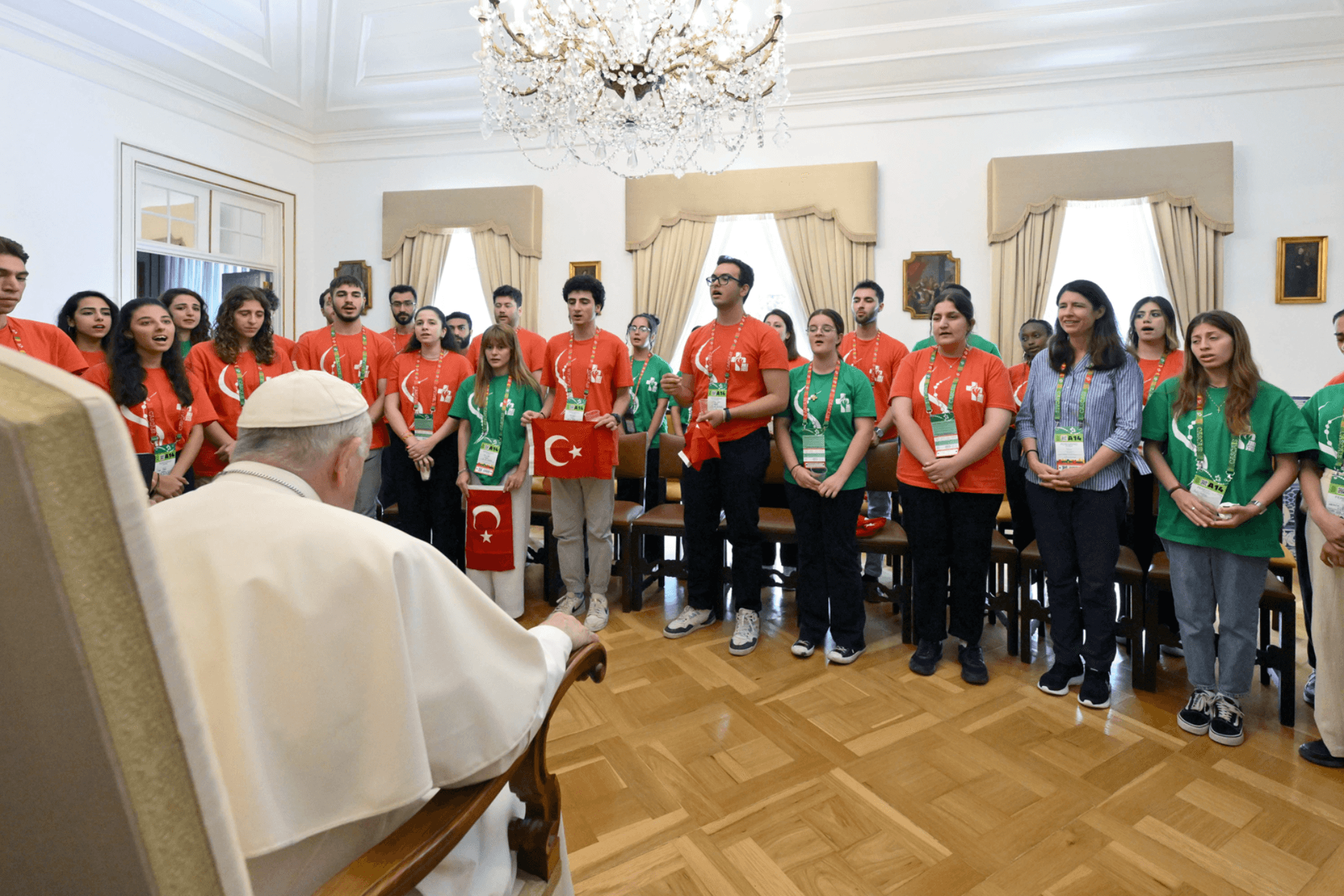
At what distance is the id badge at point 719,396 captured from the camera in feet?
11.3

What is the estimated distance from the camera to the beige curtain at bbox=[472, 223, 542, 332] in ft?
23.4

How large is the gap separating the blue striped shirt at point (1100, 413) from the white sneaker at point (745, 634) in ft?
4.59

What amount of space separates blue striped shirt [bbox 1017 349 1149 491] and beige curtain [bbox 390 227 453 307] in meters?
6.02

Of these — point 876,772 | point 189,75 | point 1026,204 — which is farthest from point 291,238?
point 876,772

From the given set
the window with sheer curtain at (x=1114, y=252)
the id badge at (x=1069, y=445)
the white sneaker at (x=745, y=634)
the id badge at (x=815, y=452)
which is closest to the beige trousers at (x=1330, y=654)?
the id badge at (x=1069, y=445)

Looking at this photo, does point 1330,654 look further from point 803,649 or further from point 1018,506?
point 803,649

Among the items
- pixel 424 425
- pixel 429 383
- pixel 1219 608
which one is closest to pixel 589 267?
pixel 429 383

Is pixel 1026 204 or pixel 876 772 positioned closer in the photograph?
pixel 876 772

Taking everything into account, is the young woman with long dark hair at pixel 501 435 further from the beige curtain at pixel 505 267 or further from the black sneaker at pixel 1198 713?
the beige curtain at pixel 505 267

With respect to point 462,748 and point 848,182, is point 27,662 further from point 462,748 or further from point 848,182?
point 848,182

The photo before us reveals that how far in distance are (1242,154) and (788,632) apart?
17.9ft

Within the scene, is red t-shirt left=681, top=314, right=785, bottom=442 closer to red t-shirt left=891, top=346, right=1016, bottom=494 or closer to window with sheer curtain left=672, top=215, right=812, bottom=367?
red t-shirt left=891, top=346, right=1016, bottom=494

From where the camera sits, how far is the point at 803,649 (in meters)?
3.30

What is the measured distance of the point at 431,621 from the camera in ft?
3.24
